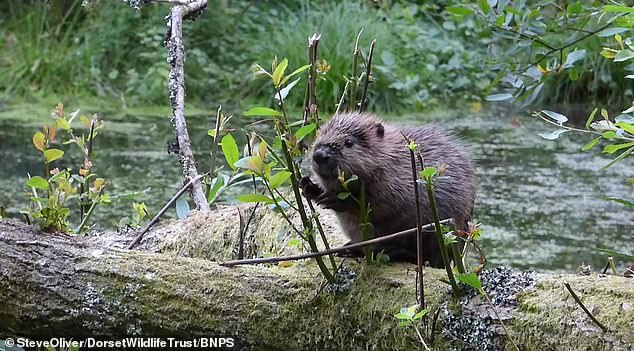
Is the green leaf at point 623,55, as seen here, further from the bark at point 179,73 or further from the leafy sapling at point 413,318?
the bark at point 179,73

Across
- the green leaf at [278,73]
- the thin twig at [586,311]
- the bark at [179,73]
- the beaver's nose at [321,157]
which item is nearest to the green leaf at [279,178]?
the green leaf at [278,73]

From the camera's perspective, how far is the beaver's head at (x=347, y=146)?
2.20 m

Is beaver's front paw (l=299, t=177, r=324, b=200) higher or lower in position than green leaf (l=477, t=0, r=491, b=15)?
lower

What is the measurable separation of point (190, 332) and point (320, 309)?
0.89ft

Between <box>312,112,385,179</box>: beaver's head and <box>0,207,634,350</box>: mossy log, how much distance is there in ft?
1.11

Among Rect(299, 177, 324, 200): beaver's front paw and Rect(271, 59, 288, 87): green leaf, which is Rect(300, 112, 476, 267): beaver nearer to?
Rect(299, 177, 324, 200): beaver's front paw

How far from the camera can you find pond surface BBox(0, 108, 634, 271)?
3.93 metres

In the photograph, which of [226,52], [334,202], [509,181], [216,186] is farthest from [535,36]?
[226,52]

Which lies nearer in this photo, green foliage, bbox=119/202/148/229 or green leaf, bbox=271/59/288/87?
green leaf, bbox=271/59/288/87

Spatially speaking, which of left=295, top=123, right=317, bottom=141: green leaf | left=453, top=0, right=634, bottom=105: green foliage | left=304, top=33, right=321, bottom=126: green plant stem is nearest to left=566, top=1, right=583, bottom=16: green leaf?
left=453, top=0, right=634, bottom=105: green foliage

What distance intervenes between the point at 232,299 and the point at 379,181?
0.56 m

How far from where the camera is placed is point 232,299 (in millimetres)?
1850

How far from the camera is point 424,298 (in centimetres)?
179

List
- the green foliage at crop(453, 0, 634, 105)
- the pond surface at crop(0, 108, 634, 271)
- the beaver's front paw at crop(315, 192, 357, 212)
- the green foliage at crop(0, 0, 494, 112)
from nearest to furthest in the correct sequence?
the beaver's front paw at crop(315, 192, 357, 212)
the green foliage at crop(453, 0, 634, 105)
the pond surface at crop(0, 108, 634, 271)
the green foliage at crop(0, 0, 494, 112)
